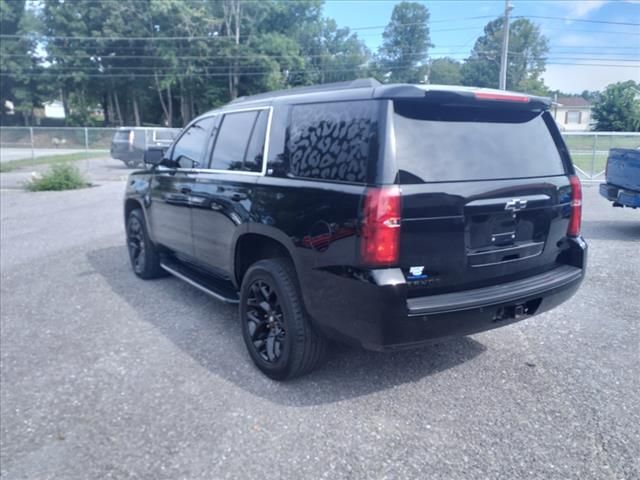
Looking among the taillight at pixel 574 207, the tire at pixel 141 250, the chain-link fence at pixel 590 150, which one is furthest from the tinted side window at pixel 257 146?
the chain-link fence at pixel 590 150

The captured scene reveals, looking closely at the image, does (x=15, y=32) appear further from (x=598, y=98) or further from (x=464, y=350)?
(x=464, y=350)

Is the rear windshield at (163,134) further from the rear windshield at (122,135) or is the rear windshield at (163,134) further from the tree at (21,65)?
the tree at (21,65)

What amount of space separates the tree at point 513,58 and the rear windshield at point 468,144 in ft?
86.8

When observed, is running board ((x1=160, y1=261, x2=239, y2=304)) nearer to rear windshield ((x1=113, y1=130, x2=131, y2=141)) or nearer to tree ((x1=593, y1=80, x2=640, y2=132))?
tree ((x1=593, y1=80, x2=640, y2=132))

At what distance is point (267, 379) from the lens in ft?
12.4

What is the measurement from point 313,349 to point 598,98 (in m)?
10.0

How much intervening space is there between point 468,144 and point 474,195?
36 centimetres

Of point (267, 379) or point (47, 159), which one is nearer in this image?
point (267, 379)

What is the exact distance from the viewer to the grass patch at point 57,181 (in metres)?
15.5

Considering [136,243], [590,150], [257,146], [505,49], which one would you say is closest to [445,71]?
[505,49]

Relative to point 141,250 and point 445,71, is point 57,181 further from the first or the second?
Answer: point 445,71

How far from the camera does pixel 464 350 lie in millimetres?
4164

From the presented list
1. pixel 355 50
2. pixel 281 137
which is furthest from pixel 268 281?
pixel 355 50

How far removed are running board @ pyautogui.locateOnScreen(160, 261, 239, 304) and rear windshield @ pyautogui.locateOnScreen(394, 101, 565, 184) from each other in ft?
6.70
